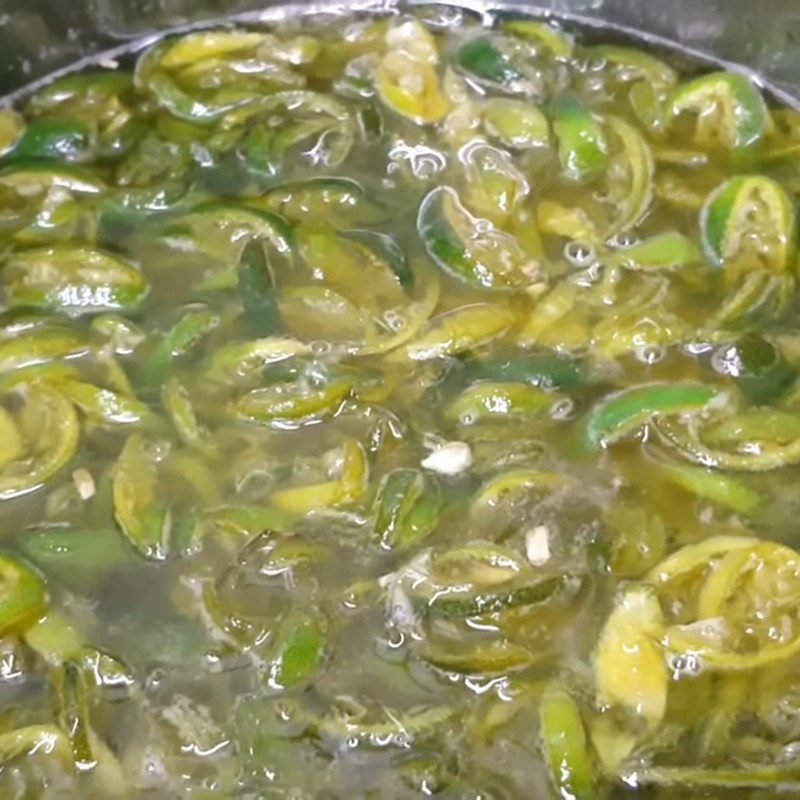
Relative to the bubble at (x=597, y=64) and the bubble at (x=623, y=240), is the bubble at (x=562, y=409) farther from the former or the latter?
the bubble at (x=597, y=64)

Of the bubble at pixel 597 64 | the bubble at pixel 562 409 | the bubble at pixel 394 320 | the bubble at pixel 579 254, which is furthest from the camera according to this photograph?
the bubble at pixel 597 64

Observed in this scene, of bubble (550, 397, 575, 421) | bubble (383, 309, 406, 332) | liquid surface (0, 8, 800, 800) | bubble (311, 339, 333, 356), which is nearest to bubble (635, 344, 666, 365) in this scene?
liquid surface (0, 8, 800, 800)

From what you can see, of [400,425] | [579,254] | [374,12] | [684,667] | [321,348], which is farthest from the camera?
[374,12]

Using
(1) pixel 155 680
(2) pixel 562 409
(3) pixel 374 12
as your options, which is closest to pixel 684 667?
(2) pixel 562 409

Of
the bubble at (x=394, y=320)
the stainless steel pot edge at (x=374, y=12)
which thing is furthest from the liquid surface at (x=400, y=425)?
the stainless steel pot edge at (x=374, y=12)

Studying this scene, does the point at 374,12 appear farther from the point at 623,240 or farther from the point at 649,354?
the point at 649,354
